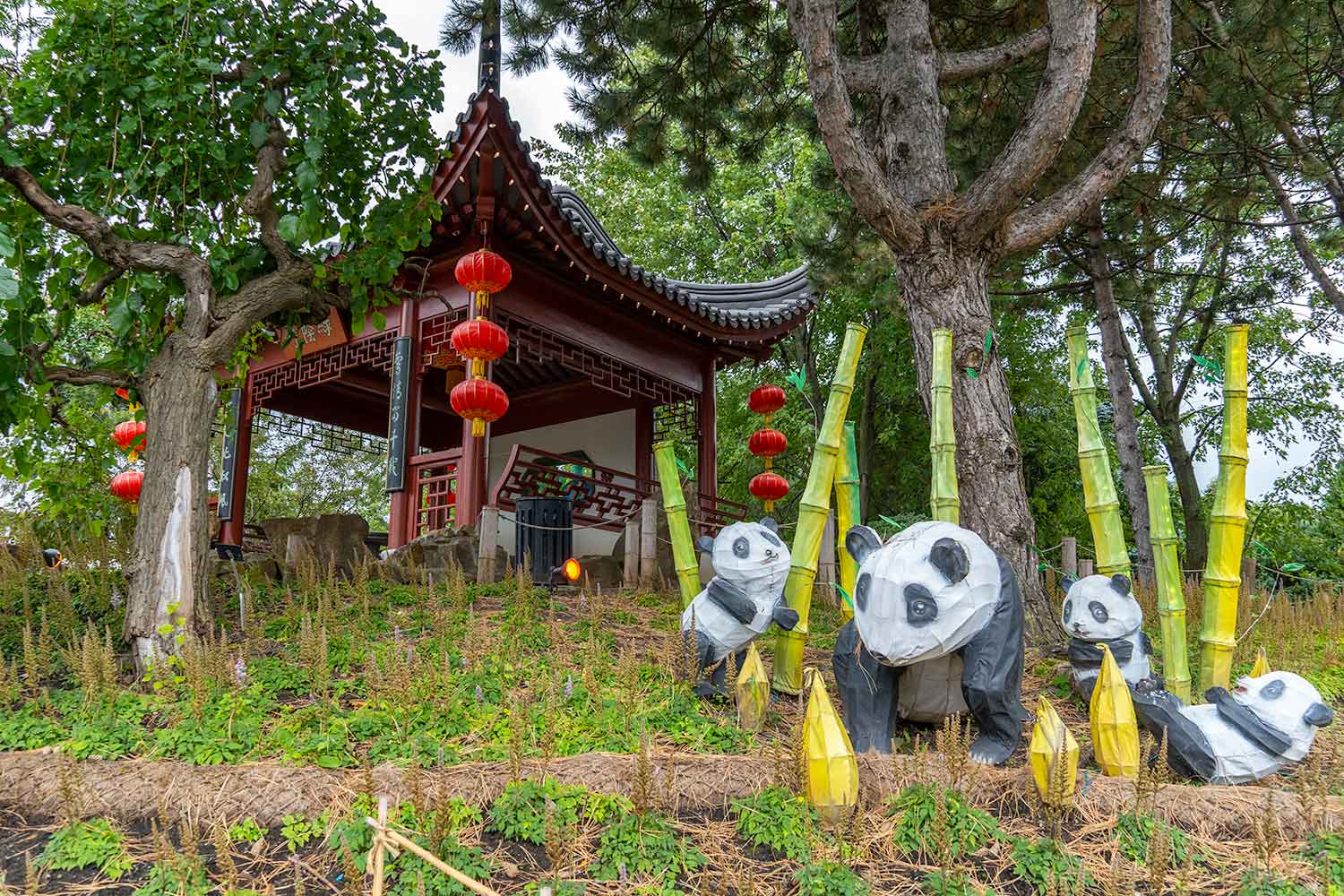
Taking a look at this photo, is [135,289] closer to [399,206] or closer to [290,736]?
[399,206]

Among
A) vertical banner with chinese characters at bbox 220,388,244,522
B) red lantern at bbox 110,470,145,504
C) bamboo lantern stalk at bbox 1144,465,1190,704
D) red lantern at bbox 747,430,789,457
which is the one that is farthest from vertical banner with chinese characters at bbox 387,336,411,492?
bamboo lantern stalk at bbox 1144,465,1190,704

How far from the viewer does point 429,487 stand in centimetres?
762

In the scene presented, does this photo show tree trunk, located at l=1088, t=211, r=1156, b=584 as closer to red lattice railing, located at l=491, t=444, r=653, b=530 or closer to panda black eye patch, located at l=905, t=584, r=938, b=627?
red lattice railing, located at l=491, t=444, r=653, b=530

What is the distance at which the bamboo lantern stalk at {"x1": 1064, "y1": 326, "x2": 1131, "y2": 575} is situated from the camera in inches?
140

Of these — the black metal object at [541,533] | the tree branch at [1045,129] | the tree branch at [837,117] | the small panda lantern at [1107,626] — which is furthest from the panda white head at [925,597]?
the black metal object at [541,533]

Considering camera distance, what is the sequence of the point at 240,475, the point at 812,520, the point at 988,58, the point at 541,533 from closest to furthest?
the point at 812,520, the point at 988,58, the point at 541,533, the point at 240,475

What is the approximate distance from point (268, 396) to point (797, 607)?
796cm

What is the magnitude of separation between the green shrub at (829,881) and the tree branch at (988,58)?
16.1 feet

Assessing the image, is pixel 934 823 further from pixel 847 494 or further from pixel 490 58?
pixel 490 58

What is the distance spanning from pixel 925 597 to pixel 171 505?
340cm

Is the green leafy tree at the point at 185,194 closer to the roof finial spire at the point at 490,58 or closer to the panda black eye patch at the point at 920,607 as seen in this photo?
the roof finial spire at the point at 490,58

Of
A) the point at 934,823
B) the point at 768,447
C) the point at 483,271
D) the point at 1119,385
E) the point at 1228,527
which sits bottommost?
the point at 934,823

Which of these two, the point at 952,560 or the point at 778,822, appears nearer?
the point at 778,822

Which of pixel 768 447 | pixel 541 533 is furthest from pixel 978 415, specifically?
pixel 768 447
